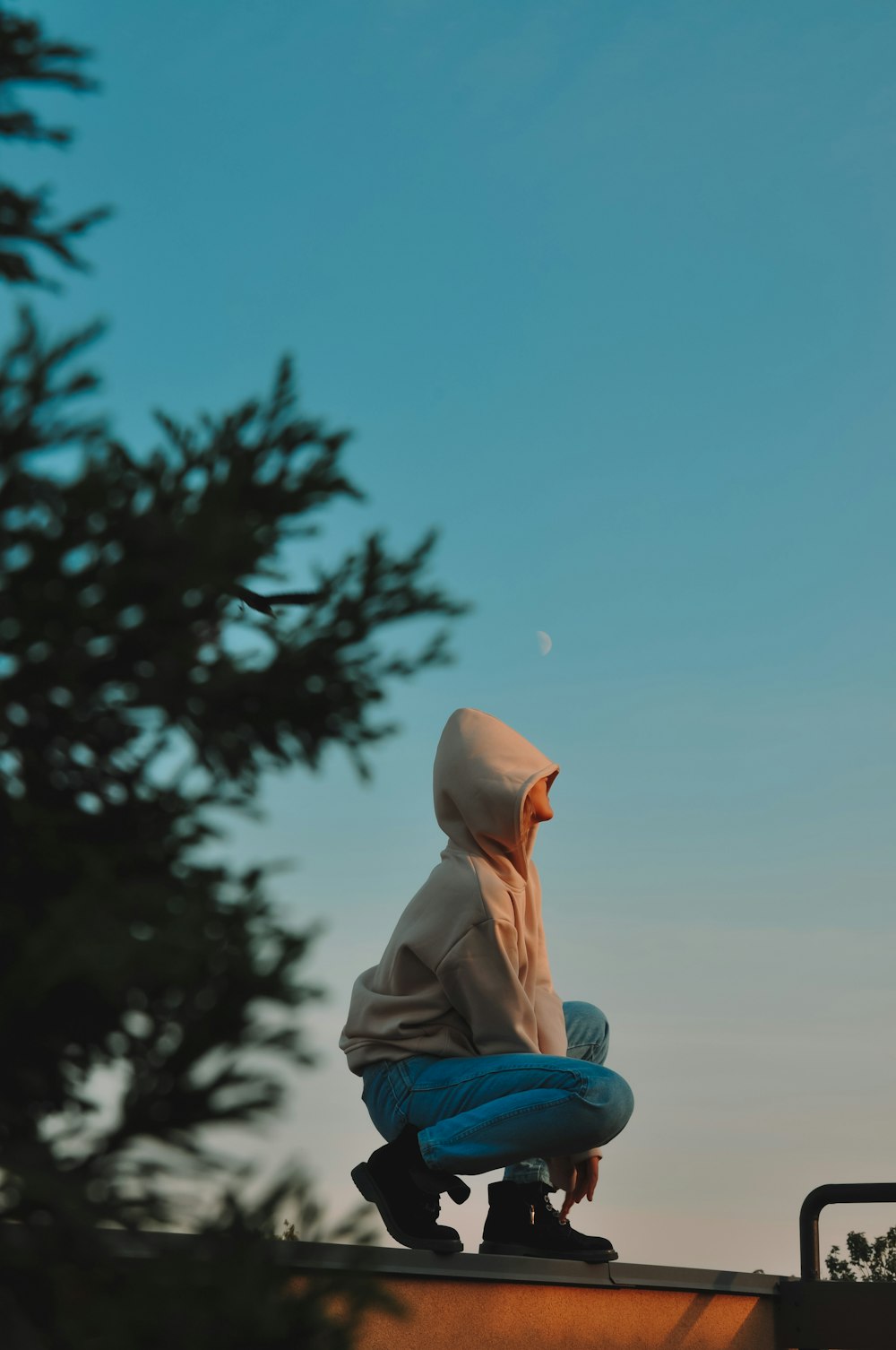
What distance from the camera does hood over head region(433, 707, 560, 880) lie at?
4848 mm

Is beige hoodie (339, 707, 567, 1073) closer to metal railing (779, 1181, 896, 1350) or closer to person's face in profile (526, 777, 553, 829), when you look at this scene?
person's face in profile (526, 777, 553, 829)

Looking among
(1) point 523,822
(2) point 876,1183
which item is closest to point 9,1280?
(1) point 523,822

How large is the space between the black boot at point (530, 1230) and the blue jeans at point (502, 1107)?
0.06 meters

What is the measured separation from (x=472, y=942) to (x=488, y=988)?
0.53ft

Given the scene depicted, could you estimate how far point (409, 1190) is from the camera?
4.42m

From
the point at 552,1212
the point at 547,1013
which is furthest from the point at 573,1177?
the point at 547,1013

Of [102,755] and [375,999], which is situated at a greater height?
[375,999]

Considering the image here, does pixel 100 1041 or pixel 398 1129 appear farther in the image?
pixel 398 1129

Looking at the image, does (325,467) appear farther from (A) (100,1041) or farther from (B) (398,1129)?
(B) (398,1129)

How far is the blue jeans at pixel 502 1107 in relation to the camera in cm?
Result: 427

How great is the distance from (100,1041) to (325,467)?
878 mm

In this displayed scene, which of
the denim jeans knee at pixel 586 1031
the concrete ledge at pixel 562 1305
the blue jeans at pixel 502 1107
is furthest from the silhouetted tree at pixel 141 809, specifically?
the denim jeans knee at pixel 586 1031

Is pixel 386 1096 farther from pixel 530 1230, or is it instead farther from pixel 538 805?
pixel 538 805

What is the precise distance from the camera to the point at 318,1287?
1.84 metres
